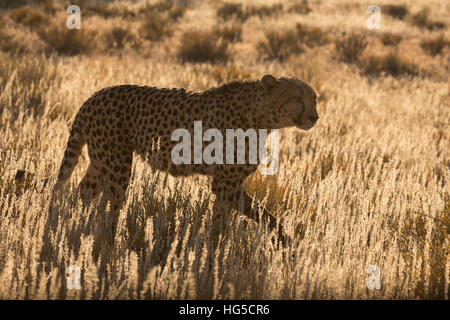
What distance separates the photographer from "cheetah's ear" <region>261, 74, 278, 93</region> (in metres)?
3.43

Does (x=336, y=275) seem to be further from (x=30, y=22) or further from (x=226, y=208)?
(x=30, y=22)

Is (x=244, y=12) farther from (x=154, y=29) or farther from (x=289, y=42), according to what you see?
(x=289, y=42)

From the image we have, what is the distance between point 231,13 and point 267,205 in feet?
63.7

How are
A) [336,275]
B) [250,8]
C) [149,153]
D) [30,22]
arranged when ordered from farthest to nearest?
[250,8] → [30,22] → [149,153] → [336,275]

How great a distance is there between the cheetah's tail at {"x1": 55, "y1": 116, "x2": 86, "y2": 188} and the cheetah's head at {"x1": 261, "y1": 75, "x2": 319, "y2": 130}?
1300 mm

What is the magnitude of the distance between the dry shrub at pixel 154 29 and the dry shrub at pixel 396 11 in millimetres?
11268

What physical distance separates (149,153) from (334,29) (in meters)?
16.3

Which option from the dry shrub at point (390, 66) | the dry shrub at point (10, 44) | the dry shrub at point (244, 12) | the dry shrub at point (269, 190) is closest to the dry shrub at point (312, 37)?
the dry shrub at point (390, 66)

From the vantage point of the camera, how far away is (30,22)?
50.8 feet

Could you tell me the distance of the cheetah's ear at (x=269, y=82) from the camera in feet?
11.3

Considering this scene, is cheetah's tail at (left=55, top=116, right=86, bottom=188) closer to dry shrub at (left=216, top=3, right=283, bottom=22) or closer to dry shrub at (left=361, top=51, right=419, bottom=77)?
dry shrub at (left=361, top=51, right=419, bottom=77)

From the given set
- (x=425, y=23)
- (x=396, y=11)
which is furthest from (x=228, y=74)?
(x=396, y=11)

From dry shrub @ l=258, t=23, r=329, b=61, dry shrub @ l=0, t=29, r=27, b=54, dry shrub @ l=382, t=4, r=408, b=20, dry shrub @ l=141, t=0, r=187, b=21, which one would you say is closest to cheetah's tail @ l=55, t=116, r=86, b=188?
dry shrub @ l=0, t=29, r=27, b=54
